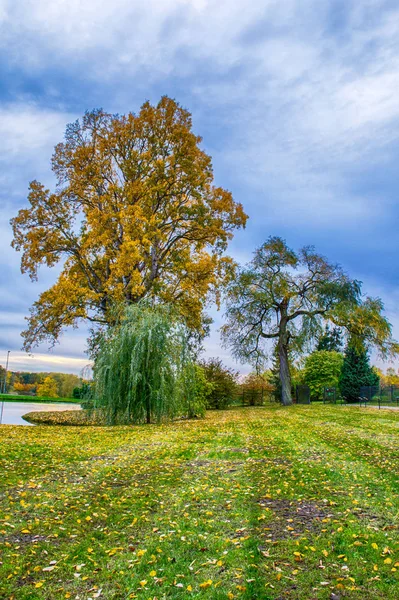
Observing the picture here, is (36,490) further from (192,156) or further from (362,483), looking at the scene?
(192,156)

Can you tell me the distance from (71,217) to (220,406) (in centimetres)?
1481

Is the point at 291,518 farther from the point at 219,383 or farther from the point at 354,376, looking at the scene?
the point at 354,376

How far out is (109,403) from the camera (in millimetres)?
14062

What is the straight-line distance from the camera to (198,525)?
4227 mm

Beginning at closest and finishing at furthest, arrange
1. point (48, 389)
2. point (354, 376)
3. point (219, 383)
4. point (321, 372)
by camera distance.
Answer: point (219, 383)
point (354, 376)
point (321, 372)
point (48, 389)

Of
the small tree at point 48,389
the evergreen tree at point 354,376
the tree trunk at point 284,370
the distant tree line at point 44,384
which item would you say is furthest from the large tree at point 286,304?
the small tree at point 48,389

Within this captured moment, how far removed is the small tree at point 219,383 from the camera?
2708 centimetres

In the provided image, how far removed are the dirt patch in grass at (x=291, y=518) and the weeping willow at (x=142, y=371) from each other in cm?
918

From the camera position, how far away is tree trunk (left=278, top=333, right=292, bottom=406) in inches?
1139

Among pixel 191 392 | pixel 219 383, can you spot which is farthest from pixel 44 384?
pixel 191 392

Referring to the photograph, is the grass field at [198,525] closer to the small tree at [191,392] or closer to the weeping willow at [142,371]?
the weeping willow at [142,371]

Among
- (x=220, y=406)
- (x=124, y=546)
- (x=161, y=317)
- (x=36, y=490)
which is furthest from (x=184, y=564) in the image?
(x=220, y=406)

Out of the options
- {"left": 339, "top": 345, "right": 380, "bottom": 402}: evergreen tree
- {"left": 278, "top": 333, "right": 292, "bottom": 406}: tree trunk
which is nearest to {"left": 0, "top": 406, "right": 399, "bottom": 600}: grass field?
{"left": 278, "top": 333, "right": 292, "bottom": 406}: tree trunk

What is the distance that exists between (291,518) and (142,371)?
10.3 metres
